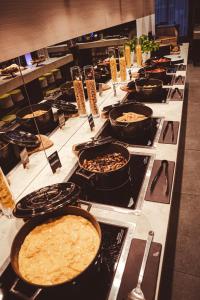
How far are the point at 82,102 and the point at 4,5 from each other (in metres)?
1.49

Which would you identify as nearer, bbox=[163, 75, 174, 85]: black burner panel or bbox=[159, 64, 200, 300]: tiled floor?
bbox=[159, 64, 200, 300]: tiled floor

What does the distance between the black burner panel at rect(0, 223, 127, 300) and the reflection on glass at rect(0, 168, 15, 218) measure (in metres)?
0.34

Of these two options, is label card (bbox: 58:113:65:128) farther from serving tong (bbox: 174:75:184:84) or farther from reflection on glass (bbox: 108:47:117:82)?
serving tong (bbox: 174:75:184:84)

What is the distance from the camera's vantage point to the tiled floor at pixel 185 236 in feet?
5.73

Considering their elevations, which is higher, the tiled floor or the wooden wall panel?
the wooden wall panel

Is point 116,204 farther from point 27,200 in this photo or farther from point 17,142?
point 17,142

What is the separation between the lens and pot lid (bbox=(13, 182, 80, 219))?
3.31 feet

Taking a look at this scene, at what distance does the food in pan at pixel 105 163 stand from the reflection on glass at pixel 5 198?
17.2 inches

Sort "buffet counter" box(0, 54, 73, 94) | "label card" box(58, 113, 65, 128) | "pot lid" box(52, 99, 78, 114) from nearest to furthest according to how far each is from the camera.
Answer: "label card" box(58, 113, 65, 128), "pot lid" box(52, 99, 78, 114), "buffet counter" box(0, 54, 73, 94)

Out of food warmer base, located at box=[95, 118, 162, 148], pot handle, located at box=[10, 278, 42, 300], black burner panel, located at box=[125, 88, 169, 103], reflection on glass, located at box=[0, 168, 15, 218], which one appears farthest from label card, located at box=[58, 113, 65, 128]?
pot handle, located at box=[10, 278, 42, 300]

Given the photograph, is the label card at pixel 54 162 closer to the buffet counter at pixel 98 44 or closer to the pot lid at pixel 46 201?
the pot lid at pixel 46 201

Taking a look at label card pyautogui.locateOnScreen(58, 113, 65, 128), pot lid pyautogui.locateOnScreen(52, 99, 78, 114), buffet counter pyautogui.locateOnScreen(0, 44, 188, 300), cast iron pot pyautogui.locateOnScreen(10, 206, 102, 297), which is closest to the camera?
cast iron pot pyautogui.locateOnScreen(10, 206, 102, 297)

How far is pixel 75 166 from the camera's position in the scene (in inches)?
63.5

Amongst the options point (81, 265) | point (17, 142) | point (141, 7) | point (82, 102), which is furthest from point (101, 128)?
point (141, 7)
